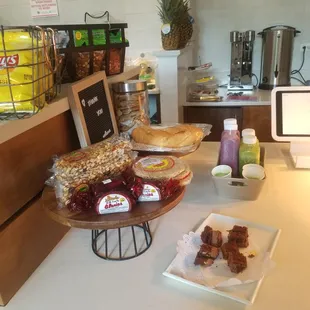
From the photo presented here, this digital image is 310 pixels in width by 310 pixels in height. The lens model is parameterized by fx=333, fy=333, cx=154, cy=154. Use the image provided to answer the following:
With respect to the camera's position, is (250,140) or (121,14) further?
(121,14)

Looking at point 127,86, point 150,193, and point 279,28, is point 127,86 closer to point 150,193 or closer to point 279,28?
point 150,193

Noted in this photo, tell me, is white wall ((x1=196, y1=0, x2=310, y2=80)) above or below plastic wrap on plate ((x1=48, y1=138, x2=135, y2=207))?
above

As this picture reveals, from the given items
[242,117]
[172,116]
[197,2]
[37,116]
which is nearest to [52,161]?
[37,116]

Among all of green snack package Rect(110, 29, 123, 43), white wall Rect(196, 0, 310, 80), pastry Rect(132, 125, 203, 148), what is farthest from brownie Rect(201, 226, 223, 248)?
white wall Rect(196, 0, 310, 80)

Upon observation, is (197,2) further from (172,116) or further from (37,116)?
(37,116)

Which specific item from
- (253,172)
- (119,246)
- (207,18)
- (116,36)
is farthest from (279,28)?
(119,246)

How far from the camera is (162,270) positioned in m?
0.68

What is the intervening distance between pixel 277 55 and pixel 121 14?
1157 mm

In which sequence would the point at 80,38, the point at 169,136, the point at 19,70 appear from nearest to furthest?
the point at 19,70 < the point at 80,38 < the point at 169,136

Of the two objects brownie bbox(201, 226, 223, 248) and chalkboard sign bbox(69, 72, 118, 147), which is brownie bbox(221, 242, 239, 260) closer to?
brownie bbox(201, 226, 223, 248)

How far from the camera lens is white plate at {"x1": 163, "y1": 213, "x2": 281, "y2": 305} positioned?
60 centimetres

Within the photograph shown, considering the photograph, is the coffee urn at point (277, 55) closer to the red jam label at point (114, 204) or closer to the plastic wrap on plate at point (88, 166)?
the plastic wrap on plate at point (88, 166)

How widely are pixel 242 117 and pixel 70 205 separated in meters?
1.83

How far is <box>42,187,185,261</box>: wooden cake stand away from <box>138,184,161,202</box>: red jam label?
1 cm
